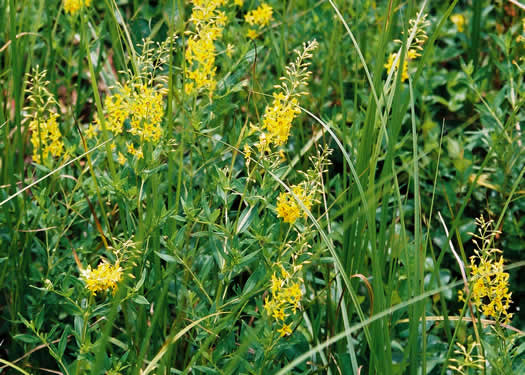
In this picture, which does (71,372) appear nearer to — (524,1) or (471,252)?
(471,252)

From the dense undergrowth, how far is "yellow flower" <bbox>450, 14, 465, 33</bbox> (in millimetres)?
275

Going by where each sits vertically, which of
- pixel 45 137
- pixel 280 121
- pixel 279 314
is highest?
pixel 280 121

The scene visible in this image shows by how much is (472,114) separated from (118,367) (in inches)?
77.3

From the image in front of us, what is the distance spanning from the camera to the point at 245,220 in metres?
1.84

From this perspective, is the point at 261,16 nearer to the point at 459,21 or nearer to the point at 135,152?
the point at 135,152

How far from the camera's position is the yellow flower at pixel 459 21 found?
3251 millimetres

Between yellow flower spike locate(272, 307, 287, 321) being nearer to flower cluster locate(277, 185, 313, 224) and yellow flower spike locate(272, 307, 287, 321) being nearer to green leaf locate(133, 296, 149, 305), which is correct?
flower cluster locate(277, 185, 313, 224)

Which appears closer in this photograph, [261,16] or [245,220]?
[245,220]

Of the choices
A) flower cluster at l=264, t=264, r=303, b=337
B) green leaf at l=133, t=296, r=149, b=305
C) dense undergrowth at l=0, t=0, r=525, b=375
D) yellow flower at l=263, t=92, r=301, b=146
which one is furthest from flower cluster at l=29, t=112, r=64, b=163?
flower cluster at l=264, t=264, r=303, b=337

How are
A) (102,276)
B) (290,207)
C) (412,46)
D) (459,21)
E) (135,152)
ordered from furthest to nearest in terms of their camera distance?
(459,21)
(412,46)
(135,152)
(290,207)
(102,276)

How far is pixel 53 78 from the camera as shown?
2455mm

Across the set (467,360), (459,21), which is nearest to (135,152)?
(467,360)

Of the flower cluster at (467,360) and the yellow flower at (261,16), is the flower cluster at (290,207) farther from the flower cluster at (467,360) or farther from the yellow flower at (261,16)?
the yellow flower at (261,16)

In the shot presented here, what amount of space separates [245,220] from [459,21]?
1945 millimetres
